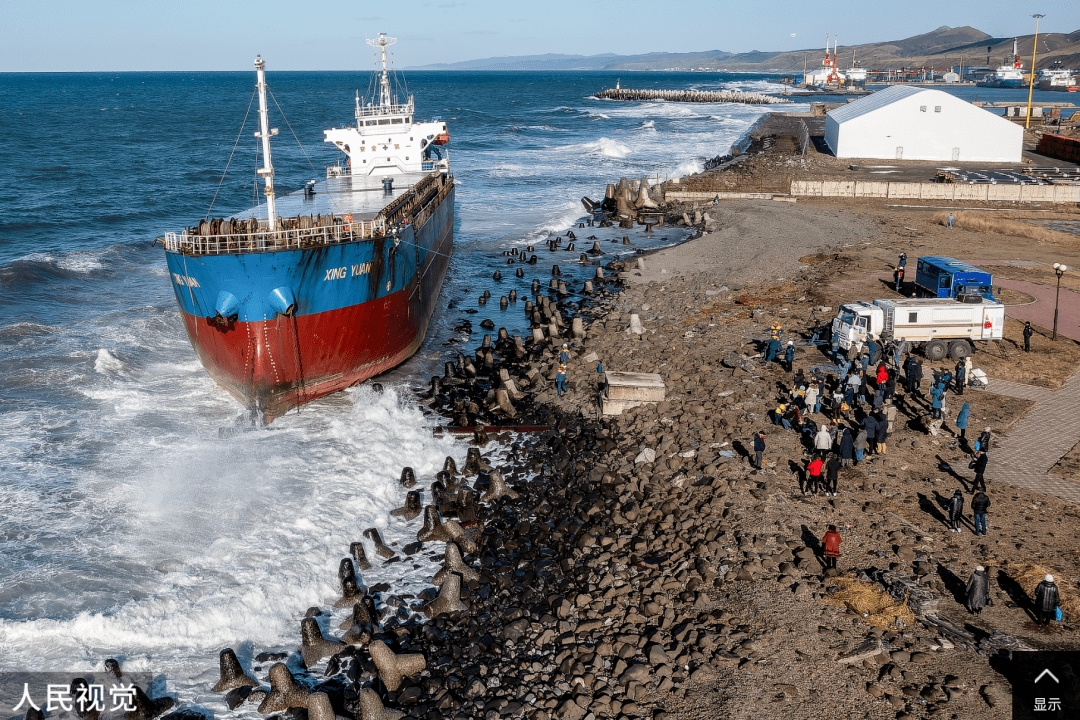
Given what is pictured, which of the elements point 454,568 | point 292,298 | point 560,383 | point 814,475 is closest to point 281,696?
point 454,568

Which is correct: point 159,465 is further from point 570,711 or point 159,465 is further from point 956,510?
point 956,510

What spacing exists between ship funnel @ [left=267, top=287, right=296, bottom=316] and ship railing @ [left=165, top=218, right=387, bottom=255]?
123 cm

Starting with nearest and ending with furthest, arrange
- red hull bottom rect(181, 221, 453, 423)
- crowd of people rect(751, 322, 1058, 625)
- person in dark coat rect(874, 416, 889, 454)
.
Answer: crowd of people rect(751, 322, 1058, 625) → person in dark coat rect(874, 416, 889, 454) → red hull bottom rect(181, 221, 453, 423)

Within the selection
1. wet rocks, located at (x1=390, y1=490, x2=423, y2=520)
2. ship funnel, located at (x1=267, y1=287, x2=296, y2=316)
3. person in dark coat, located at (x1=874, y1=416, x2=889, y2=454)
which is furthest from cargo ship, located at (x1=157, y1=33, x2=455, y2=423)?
person in dark coat, located at (x1=874, y1=416, x2=889, y2=454)

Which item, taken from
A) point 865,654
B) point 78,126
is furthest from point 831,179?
point 78,126

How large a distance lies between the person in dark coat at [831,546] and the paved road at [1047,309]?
58.1 feet

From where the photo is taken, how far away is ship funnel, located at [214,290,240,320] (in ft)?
78.0

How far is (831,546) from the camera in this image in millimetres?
14969

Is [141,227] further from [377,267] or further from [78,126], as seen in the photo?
[78,126]

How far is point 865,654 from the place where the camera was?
1284cm

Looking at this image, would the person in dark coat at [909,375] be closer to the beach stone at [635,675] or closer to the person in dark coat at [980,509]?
the person in dark coat at [980,509]

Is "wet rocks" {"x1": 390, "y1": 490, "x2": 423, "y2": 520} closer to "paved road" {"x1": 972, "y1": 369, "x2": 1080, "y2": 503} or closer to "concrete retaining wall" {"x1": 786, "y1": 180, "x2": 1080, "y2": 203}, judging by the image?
"paved road" {"x1": 972, "y1": 369, "x2": 1080, "y2": 503}

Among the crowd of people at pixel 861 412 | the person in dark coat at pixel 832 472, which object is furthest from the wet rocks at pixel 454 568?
the person in dark coat at pixel 832 472

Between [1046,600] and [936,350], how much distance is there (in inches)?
538
